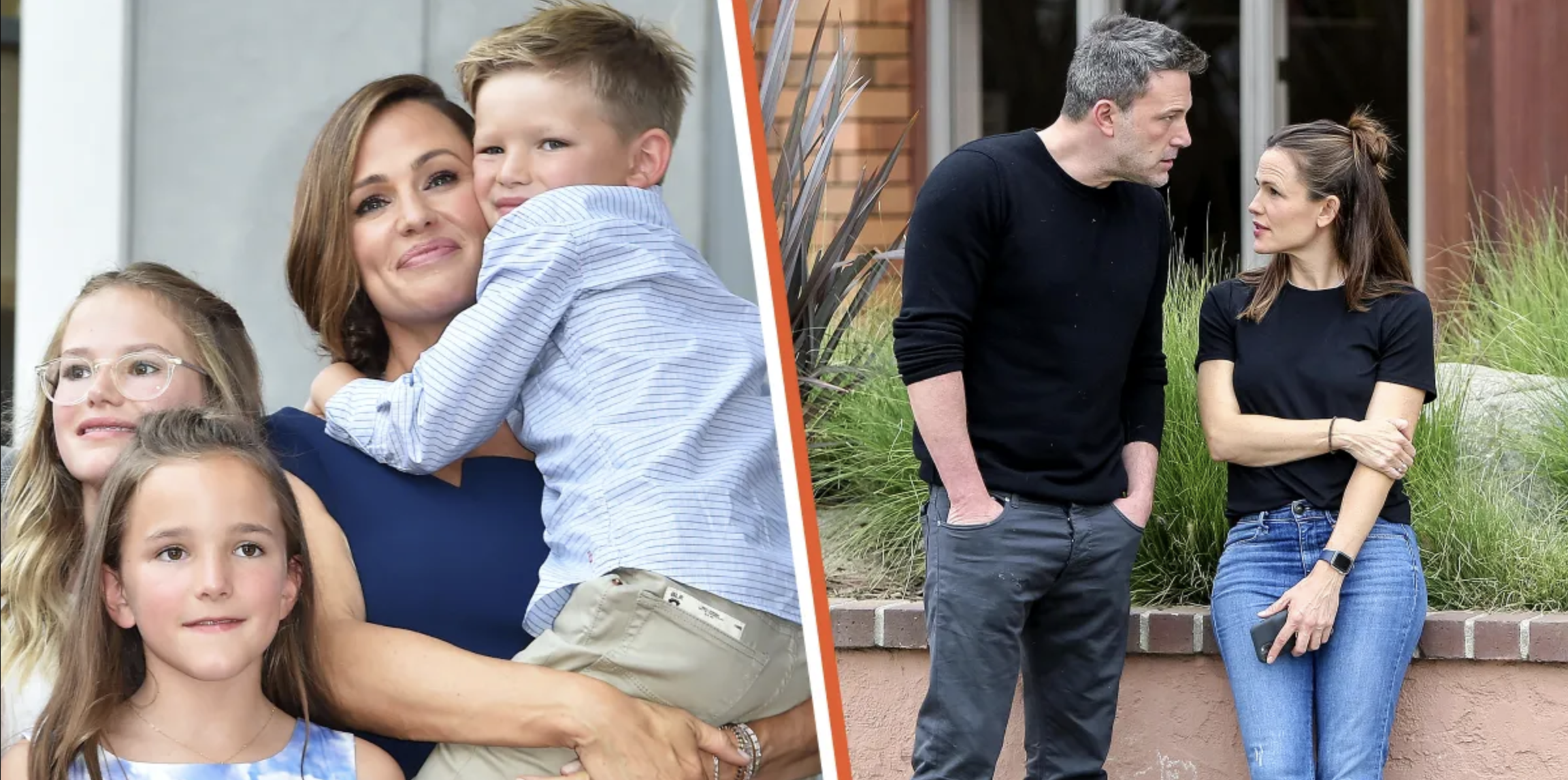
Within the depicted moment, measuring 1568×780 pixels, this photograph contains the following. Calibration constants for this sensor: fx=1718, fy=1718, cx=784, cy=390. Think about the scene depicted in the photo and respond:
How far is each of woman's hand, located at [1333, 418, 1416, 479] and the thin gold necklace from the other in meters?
1.84

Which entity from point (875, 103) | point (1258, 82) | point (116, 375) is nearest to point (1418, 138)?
point (1258, 82)

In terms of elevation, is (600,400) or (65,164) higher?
(65,164)

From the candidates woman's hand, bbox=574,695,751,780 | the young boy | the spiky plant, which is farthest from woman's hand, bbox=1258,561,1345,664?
the spiky plant

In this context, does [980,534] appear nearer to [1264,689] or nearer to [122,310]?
[1264,689]

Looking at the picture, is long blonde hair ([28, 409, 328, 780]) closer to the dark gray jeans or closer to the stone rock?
the dark gray jeans

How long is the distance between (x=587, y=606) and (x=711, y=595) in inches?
6.2

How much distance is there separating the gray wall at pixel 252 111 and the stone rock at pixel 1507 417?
2.60 metres

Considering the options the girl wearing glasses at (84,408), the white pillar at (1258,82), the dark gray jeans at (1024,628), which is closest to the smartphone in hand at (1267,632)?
the dark gray jeans at (1024,628)

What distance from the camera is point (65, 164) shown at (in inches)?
78.7

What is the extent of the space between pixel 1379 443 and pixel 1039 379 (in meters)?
0.59

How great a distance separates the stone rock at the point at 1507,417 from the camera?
13.0 ft

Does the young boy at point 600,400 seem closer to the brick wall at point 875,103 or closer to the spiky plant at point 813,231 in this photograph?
the spiky plant at point 813,231

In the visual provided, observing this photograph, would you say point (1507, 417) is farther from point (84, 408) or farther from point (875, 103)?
point (84, 408)

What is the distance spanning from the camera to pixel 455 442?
7.00ft
